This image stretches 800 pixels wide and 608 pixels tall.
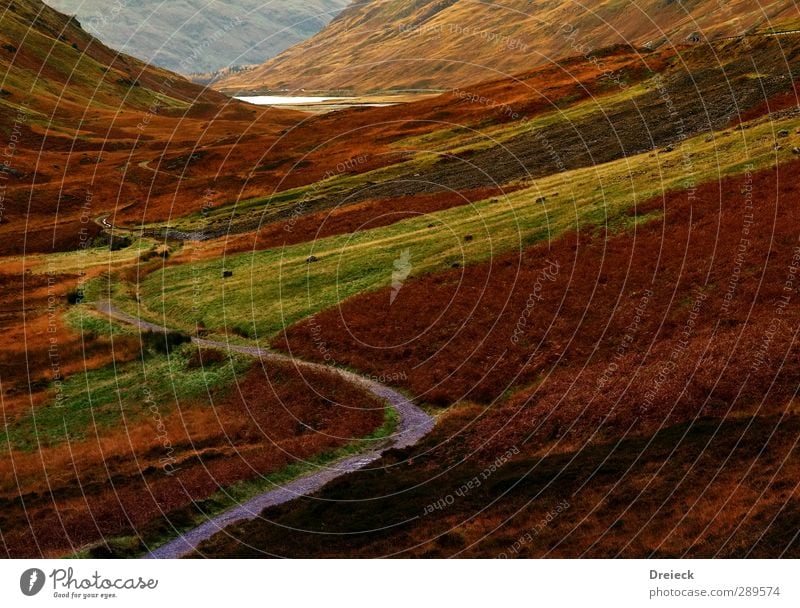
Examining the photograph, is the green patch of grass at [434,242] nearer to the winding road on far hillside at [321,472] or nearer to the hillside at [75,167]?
the winding road on far hillside at [321,472]

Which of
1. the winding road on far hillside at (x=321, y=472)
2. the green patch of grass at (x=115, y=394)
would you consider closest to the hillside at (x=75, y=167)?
the green patch of grass at (x=115, y=394)

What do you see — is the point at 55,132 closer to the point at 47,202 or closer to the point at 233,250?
the point at 47,202

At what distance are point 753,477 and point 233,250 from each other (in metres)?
73.7

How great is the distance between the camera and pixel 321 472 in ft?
134

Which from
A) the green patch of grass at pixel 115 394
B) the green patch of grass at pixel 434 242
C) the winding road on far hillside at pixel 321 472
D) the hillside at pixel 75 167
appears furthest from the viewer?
the hillside at pixel 75 167

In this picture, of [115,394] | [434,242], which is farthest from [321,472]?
[434,242]

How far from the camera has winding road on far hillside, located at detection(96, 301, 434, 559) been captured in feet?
114

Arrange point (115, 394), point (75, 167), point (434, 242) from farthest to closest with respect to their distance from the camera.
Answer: point (75, 167) → point (434, 242) → point (115, 394)

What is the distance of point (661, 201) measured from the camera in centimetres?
6675

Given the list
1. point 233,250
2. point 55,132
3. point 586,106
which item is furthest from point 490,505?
point 55,132

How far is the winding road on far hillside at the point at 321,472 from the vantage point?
34812mm

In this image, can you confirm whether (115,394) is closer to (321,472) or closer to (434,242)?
(321,472)

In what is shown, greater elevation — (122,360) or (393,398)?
(122,360)

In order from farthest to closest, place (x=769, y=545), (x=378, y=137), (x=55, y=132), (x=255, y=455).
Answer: (x=55, y=132) < (x=378, y=137) < (x=255, y=455) < (x=769, y=545)
